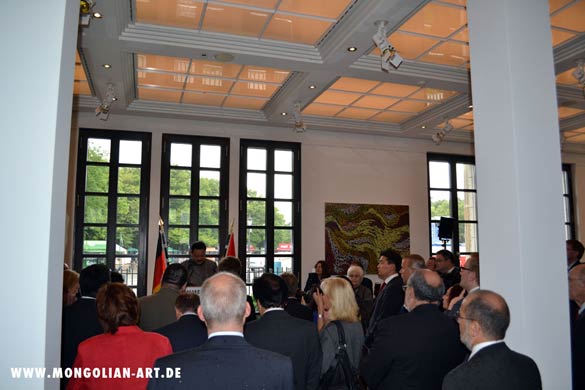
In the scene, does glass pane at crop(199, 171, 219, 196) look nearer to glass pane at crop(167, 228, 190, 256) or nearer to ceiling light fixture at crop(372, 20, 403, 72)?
glass pane at crop(167, 228, 190, 256)

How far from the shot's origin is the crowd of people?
178 cm

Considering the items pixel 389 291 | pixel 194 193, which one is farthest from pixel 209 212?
pixel 389 291

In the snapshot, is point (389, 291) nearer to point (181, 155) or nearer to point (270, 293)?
point (270, 293)

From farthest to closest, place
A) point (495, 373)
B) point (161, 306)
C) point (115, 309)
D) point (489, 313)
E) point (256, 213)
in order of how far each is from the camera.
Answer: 1. point (256, 213)
2. point (161, 306)
3. point (115, 309)
4. point (489, 313)
5. point (495, 373)

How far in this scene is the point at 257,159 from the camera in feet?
33.1

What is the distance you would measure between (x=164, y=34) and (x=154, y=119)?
12.0ft

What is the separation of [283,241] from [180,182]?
2555 mm

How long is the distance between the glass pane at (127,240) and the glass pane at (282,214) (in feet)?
9.57

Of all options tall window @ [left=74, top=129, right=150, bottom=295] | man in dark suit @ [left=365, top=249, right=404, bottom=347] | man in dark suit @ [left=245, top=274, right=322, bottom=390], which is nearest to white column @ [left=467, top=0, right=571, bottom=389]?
man in dark suit @ [left=245, top=274, right=322, bottom=390]

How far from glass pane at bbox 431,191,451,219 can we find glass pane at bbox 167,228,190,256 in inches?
233

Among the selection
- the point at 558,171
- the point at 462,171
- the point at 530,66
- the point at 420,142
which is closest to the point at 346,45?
the point at 530,66

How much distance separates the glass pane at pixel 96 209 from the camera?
29.6ft

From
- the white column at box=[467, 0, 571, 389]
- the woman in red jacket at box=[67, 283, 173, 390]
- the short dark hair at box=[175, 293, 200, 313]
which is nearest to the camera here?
the woman in red jacket at box=[67, 283, 173, 390]

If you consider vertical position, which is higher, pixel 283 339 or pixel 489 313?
pixel 489 313
